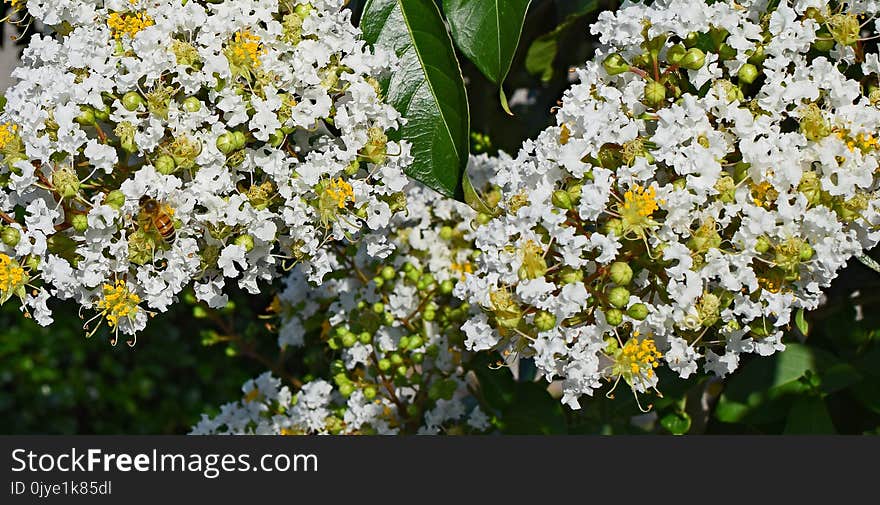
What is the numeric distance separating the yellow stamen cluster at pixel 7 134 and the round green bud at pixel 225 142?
0.68ft

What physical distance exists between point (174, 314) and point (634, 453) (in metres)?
2.31

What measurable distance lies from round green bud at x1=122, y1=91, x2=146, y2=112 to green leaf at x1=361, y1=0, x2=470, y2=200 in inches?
10.5

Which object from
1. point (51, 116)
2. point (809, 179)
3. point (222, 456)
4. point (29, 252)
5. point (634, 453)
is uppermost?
point (809, 179)

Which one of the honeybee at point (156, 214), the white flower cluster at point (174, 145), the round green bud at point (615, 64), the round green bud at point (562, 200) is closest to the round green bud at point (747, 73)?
Answer: the round green bud at point (615, 64)

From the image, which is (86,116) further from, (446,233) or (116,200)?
(446,233)

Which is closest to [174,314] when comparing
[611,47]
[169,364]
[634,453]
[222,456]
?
[169,364]

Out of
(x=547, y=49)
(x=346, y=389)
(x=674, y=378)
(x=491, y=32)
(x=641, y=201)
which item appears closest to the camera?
(x=641, y=201)

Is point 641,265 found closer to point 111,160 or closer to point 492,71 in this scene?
point 492,71

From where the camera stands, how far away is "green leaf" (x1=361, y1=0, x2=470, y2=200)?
103 centimetres

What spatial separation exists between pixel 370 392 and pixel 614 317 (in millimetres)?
536

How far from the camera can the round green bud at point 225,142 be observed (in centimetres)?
93

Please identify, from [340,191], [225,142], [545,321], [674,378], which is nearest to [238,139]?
[225,142]

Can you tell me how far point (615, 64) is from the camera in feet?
3.17

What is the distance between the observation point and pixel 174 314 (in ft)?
10.7
